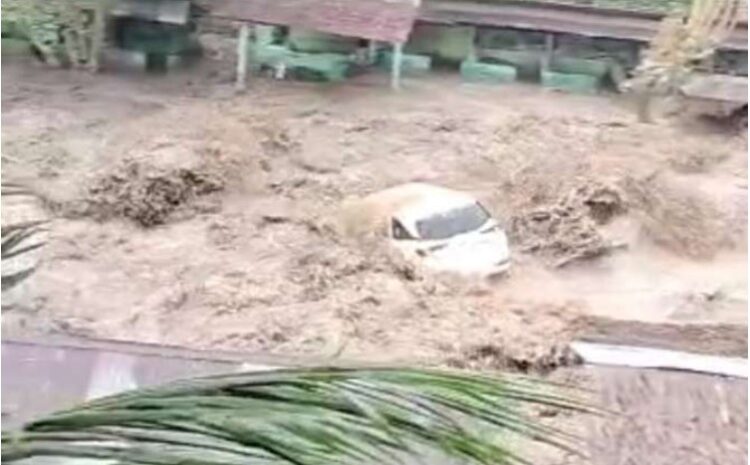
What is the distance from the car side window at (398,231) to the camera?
279 cm

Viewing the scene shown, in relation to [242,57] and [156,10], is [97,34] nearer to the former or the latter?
[156,10]

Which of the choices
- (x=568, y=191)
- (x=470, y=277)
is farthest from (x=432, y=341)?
(x=568, y=191)

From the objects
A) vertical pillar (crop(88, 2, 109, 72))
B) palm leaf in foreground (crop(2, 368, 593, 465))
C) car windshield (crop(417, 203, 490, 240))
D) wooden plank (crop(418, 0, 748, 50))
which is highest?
palm leaf in foreground (crop(2, 368, 593, 465))

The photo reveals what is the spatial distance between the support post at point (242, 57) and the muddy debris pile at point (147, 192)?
25 cm

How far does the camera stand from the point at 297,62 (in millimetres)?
3115

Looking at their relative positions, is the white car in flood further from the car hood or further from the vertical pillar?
the vertical pillar

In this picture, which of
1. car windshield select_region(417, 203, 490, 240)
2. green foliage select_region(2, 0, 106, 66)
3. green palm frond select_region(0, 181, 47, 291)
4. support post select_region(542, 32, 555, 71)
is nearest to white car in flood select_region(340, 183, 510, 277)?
car windshield select_region(417, 203, 490, 240)

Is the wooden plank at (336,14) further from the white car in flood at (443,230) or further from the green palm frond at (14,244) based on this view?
the green palm frond at (14,244)

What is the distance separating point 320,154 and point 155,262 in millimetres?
391

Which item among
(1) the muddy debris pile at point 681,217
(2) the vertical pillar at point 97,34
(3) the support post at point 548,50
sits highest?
(3) the support post at point 548,50

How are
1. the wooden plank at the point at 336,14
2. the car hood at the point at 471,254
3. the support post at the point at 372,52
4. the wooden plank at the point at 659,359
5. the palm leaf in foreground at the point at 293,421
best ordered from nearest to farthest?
the palm leaf in foreground at the point at 293,421, the wooden plank at the point at 659,359, the car hood at the point at 471,254, the wooden plank at the point at 336,14, the support post at the point at 372,52

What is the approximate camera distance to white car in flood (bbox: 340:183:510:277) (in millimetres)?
2771

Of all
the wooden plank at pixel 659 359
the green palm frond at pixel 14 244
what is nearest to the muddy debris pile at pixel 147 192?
the wooden plank at pixel 659 359

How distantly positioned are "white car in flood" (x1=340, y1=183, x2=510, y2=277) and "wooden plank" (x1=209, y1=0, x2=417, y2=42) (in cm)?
34
